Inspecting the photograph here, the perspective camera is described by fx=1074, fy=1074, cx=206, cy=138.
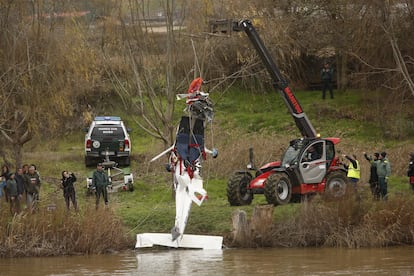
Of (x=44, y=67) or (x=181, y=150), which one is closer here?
(x=181, y=150)

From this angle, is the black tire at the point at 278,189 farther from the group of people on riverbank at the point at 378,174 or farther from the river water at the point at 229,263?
the river water at the point at 229,263

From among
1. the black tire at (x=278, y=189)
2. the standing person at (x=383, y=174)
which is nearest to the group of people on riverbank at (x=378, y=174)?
the standing person at (x=383, y=174)

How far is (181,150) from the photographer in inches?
1134

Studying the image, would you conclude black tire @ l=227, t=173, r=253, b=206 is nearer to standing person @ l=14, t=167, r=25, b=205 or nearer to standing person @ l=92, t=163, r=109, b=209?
standing person @ l=92, t=163, r=109, b=209

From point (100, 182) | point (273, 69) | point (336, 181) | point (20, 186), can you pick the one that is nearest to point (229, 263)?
point (336, 181)

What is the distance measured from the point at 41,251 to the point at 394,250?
9.15 metres

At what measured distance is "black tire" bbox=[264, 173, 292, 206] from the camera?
30.2m

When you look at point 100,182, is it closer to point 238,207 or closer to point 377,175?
point 238,207

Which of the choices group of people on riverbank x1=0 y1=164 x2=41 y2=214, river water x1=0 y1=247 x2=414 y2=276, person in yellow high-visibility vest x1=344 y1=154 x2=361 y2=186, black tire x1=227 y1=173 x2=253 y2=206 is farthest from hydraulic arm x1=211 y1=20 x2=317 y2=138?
group of people on riverbank x1=0 y1=164 x2=41 y2=214

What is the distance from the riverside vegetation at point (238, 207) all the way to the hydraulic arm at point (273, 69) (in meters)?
2.79

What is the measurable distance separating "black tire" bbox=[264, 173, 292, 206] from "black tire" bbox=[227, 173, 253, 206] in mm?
1139

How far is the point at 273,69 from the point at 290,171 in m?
3.05

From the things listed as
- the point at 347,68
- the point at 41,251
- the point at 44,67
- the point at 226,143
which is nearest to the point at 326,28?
the point at 347,68

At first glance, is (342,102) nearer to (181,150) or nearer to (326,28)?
(326,28)
